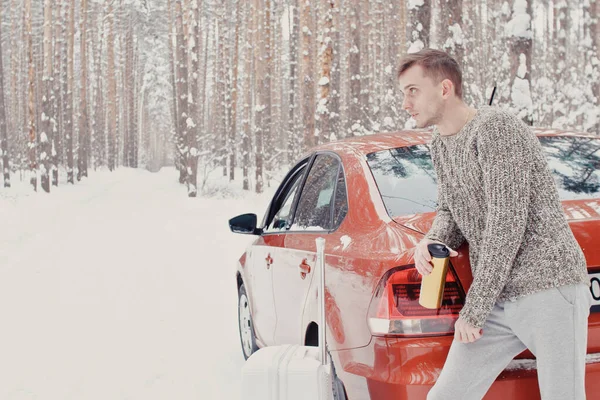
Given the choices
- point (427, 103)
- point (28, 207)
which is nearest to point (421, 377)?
point (427, 103)

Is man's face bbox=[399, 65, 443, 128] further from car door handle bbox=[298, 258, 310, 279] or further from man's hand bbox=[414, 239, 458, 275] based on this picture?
car door handle bbox=[298, 258, 310, 279]

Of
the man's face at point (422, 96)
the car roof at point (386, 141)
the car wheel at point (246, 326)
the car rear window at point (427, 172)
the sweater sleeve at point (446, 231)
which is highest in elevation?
the man's face at point (422, 96)

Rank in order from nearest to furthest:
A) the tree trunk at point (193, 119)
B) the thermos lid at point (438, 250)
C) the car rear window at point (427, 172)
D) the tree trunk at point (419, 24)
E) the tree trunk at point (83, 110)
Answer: the thermos lid at point (438, 250) → the car rear window at point (427, 172) → the tree trunk at point (419, 24) → the tree trunk at point (193, 119) → the tree trunk at point (83, 110)

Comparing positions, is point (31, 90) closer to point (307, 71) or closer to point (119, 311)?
point (307, 71)

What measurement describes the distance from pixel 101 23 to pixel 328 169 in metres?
46.2

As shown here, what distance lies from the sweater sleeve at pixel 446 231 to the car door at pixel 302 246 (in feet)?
3.17

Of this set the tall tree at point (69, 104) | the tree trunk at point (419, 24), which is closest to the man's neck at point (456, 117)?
the tree trunk at point (419, 24)

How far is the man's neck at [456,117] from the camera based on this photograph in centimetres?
238

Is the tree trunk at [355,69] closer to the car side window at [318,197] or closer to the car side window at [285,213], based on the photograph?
the car side window at [285,213]

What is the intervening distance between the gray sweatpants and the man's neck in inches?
24.2

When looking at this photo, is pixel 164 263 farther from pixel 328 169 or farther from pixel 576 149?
pixel 576 149

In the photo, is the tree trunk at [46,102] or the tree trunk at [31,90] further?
the tree trunk at [31,90]

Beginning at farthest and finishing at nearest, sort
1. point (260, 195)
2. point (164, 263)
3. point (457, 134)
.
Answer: point (260, 195) → point (164, 263) → point (457, 134)

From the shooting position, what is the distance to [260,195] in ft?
75.0
